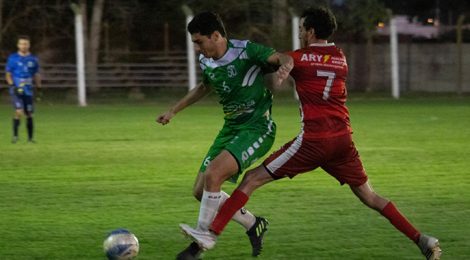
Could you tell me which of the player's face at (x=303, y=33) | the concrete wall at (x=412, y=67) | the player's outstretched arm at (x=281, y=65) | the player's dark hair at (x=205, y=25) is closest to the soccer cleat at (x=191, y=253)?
the player's outstretched arm at (x=281, y=65)

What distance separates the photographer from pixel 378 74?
122 feet

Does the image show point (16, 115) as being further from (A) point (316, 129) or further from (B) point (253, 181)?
(A) point (316, 129)

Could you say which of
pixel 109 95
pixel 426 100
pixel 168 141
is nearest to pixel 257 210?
pixel 168 141

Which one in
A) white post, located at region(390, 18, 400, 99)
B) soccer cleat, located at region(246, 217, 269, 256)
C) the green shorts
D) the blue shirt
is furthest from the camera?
white post, located at region(390, 18, 400, 99)

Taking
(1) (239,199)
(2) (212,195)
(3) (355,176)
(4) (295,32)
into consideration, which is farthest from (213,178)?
(4) (295,32)

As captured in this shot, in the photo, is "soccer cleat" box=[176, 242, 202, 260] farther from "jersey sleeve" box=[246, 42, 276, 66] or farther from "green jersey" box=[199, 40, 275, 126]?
"jersey sleeve" box=[246, 42, 276, 66]

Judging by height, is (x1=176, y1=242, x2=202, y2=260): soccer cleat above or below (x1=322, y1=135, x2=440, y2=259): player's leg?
below

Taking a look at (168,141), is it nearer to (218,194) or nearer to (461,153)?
(461,153)

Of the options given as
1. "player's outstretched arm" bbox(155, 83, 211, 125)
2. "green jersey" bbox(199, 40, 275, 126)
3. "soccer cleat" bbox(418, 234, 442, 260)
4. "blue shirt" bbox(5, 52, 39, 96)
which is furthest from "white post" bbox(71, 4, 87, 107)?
"soccer cleat" bbox(418, 234, 442, 260)

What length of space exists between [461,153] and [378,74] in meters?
21.1

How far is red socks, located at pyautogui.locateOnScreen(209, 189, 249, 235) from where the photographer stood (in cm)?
777

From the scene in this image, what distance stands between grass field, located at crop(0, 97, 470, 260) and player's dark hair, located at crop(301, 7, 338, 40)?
5.42 feet

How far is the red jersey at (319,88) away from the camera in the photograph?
7.71 metres

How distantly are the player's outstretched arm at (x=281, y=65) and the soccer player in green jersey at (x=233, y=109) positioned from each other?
10mm
